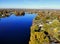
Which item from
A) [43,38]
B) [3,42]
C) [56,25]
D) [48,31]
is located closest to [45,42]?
[43,38]

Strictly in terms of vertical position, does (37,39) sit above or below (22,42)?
above

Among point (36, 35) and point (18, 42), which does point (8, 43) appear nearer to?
point (18, 42)

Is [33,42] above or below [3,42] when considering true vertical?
above

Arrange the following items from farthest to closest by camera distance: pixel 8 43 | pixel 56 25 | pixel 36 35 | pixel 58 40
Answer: pixel 56 25 < pixel 8 43 < pixel 58 40 < pixel 36 35

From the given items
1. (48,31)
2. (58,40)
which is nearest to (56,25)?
(48,31)

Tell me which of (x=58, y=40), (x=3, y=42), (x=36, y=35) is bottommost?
(x=3, y=42)

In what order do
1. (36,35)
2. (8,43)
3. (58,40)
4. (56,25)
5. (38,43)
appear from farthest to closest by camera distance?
1. (56,25)
2. (8,43)
3. (58,40)
4. (36,35)
5. (38,43)

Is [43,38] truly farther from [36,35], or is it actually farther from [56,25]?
[56,25]

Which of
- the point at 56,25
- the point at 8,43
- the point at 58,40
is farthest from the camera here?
→ the point at 56,25

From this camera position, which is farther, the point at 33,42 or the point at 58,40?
the point at 58,40
